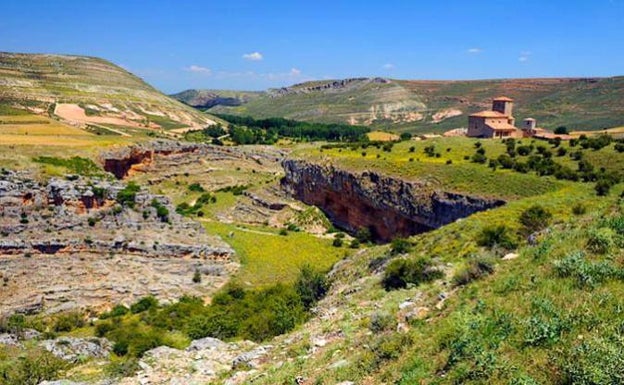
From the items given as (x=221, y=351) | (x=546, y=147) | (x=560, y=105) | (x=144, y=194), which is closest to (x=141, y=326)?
(x=221, y=351)

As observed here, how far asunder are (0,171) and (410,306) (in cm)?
3642

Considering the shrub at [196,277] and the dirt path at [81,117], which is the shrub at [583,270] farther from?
the dirt path at [81,117]

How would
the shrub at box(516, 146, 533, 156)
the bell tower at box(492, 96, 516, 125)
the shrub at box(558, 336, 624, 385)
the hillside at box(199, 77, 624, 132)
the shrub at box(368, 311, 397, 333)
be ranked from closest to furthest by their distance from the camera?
the shrub at box(558, 336, 624, 385) → the shrub at box(368, 311, 397, 333) → the shrub at box(516, 146, 533, 156) → the bell tower at box(492, 96, 516, 125) → the hillside at box(199, 77, 624, 132)

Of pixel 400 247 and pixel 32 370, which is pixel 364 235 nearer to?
pixel 400 247

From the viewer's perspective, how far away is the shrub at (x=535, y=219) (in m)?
22.9

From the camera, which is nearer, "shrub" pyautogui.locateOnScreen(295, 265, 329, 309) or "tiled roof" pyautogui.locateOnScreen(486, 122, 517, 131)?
"shrub" pyautogui.locateOnScreen(295, 265, 329, 309)

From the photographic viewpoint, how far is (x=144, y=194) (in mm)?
38500

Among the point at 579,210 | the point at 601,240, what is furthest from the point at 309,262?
the point at 601,240

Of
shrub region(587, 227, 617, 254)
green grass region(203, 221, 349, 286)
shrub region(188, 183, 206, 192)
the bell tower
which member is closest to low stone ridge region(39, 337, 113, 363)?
green grass region(203, 221, 349, 286)

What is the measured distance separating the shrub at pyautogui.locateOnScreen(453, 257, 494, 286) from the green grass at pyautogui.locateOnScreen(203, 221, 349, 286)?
18.5 meters

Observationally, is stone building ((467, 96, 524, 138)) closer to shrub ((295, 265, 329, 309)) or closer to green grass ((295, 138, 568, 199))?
green grass ((295, 138, 568, 199))

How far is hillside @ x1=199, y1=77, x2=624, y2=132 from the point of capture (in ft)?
372

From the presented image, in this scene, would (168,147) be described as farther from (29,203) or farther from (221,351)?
(221,351)

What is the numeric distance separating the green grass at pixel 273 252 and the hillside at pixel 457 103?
71394 mm
